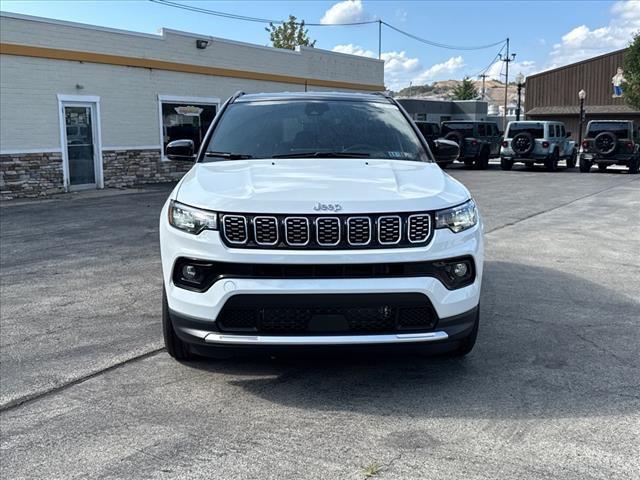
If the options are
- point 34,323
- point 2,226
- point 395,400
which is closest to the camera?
point 395,400

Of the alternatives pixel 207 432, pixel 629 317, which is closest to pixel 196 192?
pixel 207 432

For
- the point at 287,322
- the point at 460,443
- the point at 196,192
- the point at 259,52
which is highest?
the point at 259,52

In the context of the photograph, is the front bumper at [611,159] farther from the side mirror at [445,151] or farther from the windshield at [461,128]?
the side mirror at [445,151]

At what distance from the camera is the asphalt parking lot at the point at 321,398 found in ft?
9.87

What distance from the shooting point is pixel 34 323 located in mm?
5238

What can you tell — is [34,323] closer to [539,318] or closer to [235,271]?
[235,271]

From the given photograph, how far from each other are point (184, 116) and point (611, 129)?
1576 cm

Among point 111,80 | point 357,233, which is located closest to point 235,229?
point 357,233

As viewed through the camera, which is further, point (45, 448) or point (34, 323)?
point (34, 323)

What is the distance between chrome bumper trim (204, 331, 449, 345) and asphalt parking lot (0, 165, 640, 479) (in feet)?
1.43

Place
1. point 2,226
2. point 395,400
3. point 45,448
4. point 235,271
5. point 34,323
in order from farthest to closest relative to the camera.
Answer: point 2,226
point 34,323
point 395,400
point 235,271
point 45,448

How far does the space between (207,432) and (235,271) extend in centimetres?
88

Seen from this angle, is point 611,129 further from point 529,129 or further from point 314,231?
point 314,231

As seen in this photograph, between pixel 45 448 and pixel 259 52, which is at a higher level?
pixel 259 52
